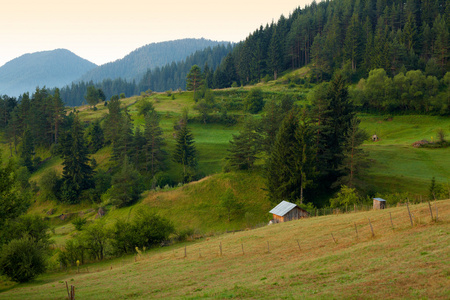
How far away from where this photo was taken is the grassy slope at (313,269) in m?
14.4

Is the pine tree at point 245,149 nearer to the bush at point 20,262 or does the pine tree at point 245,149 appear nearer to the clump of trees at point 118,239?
the clump of trees at point 118,239

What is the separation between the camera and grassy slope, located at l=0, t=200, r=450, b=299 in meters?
14.4

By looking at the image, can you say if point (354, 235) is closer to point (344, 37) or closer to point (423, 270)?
point (423, 270)

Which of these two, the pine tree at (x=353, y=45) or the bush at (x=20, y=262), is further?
the pine tree at (x=353, y=45)

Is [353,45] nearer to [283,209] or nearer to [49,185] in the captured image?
[283,209]

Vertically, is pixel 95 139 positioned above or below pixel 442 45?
below

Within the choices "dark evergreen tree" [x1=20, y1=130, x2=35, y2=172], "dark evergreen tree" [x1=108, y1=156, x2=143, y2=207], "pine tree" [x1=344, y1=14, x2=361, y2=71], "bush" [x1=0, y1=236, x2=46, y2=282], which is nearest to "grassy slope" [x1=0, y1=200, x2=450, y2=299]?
"bush" [x1=0, y1=236, x2=46, y2=282]

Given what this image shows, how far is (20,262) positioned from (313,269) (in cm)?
2967

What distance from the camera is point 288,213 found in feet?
149

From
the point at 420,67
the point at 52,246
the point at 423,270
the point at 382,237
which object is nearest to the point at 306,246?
the point at 382,237

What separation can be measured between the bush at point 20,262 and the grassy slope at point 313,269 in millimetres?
1377

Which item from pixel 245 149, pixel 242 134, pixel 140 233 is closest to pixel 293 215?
pixel 140 233

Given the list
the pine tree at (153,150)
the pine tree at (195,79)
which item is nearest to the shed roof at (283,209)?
the pine tree at (153,150)

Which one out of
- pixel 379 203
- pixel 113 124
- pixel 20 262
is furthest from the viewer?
pixel 113 124
